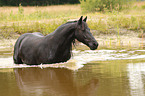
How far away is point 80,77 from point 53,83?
2.21 ft

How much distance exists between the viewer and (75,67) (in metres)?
7.75

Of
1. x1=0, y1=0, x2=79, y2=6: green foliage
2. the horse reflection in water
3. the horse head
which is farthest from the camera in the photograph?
x1=0, y1=0, x2=79, y2=6: green foliage

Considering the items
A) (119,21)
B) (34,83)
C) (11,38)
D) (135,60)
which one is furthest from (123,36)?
(34,83)

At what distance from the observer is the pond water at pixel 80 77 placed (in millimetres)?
5016

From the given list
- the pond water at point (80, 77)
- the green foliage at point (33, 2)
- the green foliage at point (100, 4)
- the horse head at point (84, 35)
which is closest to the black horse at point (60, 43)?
the horse head at point (84, 35)

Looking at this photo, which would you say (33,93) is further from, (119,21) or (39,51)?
(119,21)

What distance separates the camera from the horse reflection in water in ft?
16.4

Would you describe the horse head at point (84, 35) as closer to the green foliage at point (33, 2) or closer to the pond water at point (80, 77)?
the pond water at point (80, 77)

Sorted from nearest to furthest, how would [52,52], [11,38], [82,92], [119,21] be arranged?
[82,92]
[52,52]
[11,38]
[119,21]

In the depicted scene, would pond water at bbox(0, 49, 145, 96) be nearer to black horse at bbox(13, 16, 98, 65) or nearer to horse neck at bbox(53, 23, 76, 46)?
black horse at bbox(13, 16, 98, 65)

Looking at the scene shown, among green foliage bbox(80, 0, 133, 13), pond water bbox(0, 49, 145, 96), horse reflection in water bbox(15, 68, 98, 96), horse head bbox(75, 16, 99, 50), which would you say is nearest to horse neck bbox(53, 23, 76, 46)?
horse head bbox(75, 16, 99, 50)

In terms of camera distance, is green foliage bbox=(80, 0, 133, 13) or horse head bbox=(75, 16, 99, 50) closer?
horse head bbox=(75, 16, 99, 50)

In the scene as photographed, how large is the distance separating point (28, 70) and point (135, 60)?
2656 mm

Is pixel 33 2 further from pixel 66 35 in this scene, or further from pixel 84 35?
pixel 84 35
